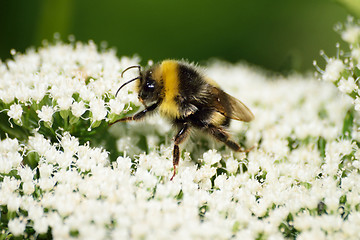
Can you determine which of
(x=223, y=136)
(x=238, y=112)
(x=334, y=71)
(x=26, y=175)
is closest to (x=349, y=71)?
(x=334, y=71)

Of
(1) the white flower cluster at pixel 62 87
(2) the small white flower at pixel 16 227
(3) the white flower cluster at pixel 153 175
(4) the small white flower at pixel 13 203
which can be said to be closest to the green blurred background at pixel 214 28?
(3) the white flower cluster at pixel 153 175

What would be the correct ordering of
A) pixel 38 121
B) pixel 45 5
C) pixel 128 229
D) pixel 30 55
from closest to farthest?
pixel 128 229
pixel 38 121
pixel 30 55
pixel 45 5

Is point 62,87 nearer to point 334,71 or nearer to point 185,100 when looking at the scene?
point 185,100

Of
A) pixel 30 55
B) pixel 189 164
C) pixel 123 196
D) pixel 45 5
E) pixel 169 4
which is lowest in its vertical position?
pixel 123 196

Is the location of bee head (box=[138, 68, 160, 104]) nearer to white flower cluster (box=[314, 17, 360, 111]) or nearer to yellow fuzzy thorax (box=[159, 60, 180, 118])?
yellow fuzzy thorax (box=[159, 60, 180, 118])

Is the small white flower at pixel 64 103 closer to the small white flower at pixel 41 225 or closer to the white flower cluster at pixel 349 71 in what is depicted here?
the small white flower at pixel 41 225

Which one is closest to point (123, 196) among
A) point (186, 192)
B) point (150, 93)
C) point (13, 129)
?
point (186, 192)

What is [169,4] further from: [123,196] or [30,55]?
[123,196]

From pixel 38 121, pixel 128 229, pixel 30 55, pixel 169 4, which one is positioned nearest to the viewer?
pixel 128 229
